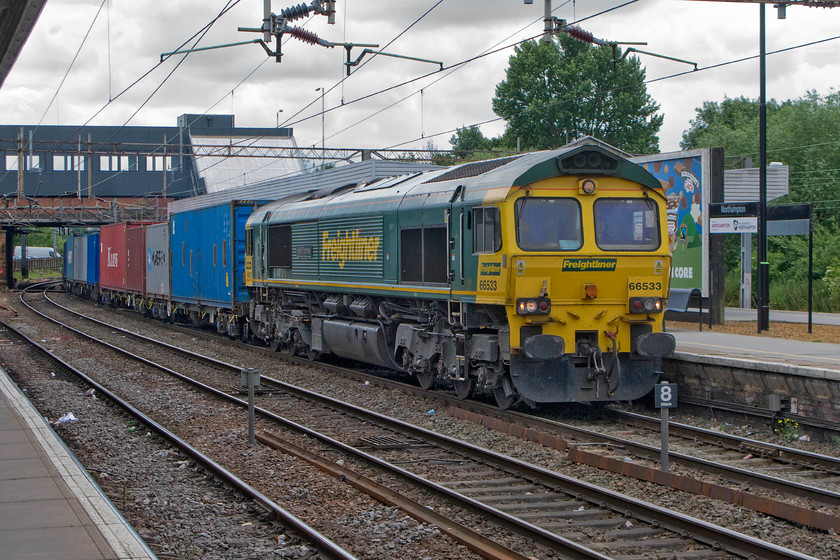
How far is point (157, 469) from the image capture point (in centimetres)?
1031

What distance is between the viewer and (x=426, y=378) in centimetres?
1516

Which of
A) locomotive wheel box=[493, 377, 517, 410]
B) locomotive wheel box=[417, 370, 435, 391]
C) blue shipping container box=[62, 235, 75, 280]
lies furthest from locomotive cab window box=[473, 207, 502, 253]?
blue shipping container box=[62, 235, 75, 280]

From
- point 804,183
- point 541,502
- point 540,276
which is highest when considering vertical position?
point 804,183

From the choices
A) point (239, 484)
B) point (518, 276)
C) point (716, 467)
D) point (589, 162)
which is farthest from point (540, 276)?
point (239, 484)

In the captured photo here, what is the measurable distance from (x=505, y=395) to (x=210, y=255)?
14.8 metres

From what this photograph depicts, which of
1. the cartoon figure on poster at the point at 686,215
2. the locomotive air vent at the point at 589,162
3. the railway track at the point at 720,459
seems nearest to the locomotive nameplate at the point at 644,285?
the locomotive air vent at the point at 589,162

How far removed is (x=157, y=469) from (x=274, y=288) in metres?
11.3

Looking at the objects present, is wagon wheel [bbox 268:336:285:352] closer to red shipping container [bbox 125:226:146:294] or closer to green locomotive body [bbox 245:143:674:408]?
green locomotive body [bbox 245:143:674:408]

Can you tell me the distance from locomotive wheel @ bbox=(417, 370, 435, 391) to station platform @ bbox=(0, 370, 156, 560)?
6191mm

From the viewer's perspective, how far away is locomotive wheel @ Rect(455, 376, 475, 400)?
542 inches

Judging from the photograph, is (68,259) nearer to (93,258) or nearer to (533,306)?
(93,258)

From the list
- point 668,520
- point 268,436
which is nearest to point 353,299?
point 268,436

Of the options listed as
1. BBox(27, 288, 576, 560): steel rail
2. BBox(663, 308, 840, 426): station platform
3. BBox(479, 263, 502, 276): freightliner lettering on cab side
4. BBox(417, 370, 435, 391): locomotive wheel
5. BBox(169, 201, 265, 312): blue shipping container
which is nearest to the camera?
BBox(27, 288, 576, 560): steel rail

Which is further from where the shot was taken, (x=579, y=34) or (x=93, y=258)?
(x=93, y=258)
